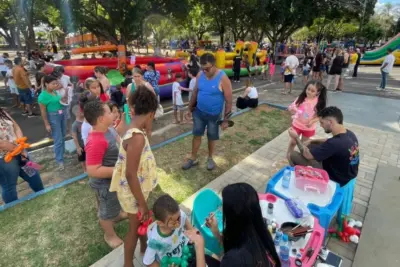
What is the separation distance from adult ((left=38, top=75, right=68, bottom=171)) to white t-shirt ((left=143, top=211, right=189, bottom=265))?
125 inches

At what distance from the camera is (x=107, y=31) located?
18578 millimetres

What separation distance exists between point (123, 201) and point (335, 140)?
7.47ft

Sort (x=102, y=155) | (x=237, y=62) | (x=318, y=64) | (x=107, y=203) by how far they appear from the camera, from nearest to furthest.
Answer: (x=102, y=155)
(x=107, y=203)
(x=318, y=64)
(x=237, y=62)

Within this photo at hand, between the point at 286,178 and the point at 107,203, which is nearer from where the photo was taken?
the point at 107,203

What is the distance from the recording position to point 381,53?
2038cm

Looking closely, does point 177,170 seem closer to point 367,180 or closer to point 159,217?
point 159,217

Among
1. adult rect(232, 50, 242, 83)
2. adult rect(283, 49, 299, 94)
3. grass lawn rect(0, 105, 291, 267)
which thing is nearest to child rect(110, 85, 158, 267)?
grass lawn rect(0, 105, 291, 267)

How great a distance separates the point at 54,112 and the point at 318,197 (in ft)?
13.6

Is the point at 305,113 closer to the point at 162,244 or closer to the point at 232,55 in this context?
the point at 162,244

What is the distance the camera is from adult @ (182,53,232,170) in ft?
12.4

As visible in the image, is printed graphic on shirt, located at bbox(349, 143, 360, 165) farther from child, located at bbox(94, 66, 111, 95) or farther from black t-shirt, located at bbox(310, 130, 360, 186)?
child, located at bbox(94, 66, 111, 95)

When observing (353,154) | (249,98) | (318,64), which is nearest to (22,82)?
(249,98)

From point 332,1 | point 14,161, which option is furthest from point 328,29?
point 14,161

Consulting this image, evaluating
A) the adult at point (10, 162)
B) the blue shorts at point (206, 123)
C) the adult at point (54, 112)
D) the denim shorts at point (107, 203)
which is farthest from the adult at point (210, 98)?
the adult at point (10, 162)
